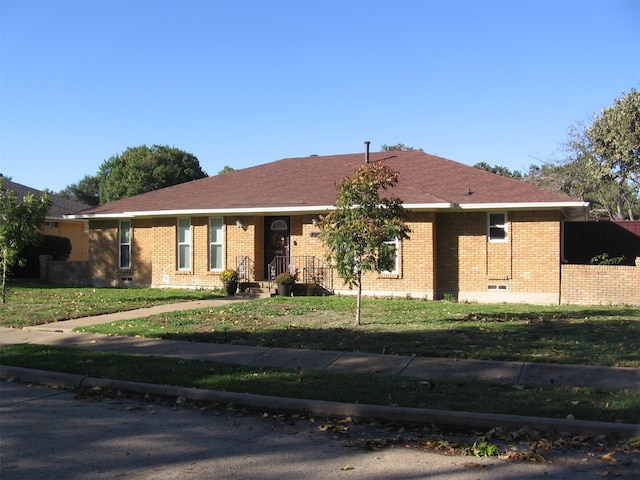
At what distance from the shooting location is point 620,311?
14.3m

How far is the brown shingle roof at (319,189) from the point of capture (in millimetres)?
17609

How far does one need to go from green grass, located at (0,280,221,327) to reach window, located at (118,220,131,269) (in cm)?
218

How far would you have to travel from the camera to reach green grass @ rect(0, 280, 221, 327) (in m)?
13.5

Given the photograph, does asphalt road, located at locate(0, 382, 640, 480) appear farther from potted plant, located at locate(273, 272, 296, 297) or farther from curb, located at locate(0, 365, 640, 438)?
potted plant, located at locate(273, 272, 296, 297)

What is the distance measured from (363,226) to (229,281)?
8.31 meters

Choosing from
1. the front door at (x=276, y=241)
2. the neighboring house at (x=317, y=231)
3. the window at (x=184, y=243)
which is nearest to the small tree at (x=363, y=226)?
the neighboring house at (x=317, y=231)

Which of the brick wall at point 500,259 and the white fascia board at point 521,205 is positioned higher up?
the white fascia board at point 521,205

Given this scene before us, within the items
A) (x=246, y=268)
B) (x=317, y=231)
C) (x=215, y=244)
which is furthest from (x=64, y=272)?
(x=317, y=231)

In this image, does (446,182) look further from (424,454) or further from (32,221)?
(424,454)

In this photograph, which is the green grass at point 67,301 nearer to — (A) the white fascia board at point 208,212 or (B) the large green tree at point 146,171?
(A) the white fascia board at point 208,212

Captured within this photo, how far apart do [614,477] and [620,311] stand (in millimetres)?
10746

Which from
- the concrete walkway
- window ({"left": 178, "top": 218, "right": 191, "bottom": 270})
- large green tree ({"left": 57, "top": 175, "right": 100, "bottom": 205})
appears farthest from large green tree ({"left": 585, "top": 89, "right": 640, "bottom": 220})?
large green tree ({"left": 57, "top": 175, "right": 100, "bottom": 205})

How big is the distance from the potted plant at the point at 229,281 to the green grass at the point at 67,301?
0.46m

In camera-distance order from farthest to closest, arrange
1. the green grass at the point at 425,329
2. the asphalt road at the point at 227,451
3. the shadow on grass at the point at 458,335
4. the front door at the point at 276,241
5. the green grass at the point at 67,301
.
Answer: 1. the front door at the point at 276,241
2. the green grass at the point at 67,301
3. the green grass at the point at 425,329
4. the shadow on grass at the point at 458,335
5. the asphalt road at the point at 227,451
